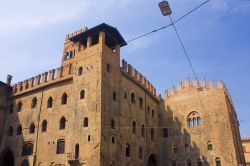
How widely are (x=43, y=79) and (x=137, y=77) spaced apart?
7.39 meters

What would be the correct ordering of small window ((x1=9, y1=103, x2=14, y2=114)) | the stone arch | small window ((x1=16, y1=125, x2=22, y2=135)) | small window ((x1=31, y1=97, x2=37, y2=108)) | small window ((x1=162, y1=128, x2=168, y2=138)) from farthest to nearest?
small window ((x1=162, y1=128, x2=168, y2=138)) < small window ((x1=9, y1=103, x2=14, y2=114)) < small window ((x1=31, y1=97, x2=37, y2=108)) < small window ((x1=16, y1=125, x2=22, y2=135)) < the stone arch

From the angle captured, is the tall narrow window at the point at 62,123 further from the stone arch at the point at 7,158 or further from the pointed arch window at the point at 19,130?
the stone arch at the point at 7,158

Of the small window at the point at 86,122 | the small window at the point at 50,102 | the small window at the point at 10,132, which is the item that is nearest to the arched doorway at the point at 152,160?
the small window at the point at 86,122

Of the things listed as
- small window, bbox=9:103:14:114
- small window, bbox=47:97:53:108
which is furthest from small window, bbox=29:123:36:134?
small window, bbox=9:103:14:114

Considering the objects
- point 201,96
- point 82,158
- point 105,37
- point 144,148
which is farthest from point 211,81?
point 82,158

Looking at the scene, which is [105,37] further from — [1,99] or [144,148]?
[1,99]

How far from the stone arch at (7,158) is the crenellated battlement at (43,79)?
15.6ft

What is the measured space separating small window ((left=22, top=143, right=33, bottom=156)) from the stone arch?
1.81 m

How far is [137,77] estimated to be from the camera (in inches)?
912

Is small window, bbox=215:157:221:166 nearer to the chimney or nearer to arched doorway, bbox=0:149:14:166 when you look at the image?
arched doorway, bbox=0:149:14:166

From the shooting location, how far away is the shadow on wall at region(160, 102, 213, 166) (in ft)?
72.4

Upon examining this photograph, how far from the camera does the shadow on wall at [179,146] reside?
2208 centimetres

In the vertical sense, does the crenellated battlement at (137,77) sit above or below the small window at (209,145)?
above

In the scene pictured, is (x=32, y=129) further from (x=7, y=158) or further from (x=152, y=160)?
(x=152, y=160)
